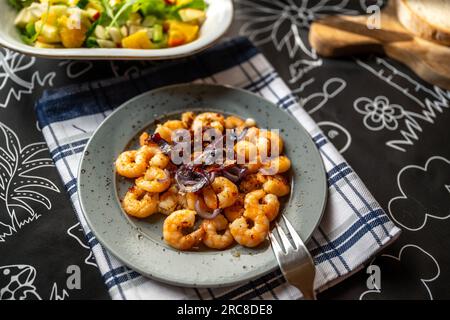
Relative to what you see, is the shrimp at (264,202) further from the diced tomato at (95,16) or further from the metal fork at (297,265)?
the diced tomato at (95,16)

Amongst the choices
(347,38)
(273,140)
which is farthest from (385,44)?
(273,140)

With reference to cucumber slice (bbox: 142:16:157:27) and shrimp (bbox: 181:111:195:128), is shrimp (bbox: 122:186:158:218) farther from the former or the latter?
cucumber slice (bbox: 142:16:157:27)

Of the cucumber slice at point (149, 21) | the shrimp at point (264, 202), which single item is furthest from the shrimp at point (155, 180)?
the cucumber slice at point (149, 21)

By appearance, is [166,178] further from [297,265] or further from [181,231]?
[297,265]

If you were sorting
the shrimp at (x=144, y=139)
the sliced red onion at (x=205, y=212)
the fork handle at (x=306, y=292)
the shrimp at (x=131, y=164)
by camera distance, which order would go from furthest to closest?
1. the shrimp at (x=144, y=139)
2. the shrimp at (x=131, y=164)
3. the sliced red onion at (x=205, y=212)
4. the fork handle at (x=306, y=292)

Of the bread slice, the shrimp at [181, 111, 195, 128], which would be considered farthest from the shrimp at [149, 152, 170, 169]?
the bread slice

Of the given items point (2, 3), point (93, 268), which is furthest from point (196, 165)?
point (2, 3)
